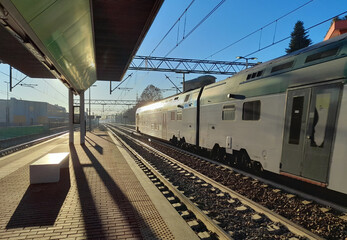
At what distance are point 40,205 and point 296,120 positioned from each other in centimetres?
644

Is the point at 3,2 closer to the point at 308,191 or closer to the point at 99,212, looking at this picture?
the point at 99,212

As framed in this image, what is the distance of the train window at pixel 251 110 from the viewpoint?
7157 mm

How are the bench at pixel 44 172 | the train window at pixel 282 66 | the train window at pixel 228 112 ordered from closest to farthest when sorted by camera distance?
the train window at pixel 282 66, the bench at pixel 44 172, the train window at pixel 228 112

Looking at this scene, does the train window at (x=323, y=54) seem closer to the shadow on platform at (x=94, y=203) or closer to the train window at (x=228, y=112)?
the train window at (x=228, y=112)

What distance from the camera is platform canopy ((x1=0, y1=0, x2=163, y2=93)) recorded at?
4780 mm

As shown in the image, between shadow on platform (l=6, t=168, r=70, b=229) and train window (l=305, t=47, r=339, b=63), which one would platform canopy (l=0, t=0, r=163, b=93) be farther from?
train window (l=305, t=47, r=339, b=63)

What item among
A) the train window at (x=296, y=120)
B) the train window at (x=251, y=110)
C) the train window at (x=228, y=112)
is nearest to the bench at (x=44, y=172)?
the train window at (x=228, y=112)

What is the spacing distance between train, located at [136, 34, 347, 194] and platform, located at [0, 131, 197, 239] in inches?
127

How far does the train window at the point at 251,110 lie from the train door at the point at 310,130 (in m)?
1.22

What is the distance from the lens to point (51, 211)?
15.7 ft

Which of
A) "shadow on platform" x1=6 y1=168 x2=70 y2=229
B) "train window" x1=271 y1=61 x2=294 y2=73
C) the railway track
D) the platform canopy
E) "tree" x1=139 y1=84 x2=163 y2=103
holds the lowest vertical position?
"shadow on platform" x1=6 y1=168 x2=70 y2=229

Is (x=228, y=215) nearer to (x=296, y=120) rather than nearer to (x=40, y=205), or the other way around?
(x=296, y=120)

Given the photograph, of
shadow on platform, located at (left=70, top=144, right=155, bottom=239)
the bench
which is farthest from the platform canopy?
shadow on platform, located at (left=70, top=144, right=155, bottom=239)

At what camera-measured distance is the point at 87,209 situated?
16.0 feet
